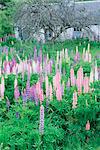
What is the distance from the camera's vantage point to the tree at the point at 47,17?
20719 millimetres

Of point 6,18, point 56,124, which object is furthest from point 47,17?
point 56,124

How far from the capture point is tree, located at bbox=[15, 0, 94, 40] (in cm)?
2072

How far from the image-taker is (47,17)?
20.6 m

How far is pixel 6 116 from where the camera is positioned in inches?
305

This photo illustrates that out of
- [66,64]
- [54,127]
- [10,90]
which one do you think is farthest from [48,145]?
[66,64]

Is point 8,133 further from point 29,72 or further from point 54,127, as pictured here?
point 29,72

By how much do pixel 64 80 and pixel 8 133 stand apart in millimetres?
2457

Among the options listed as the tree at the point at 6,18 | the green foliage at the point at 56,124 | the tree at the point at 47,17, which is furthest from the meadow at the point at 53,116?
the tree at the point at 6,18

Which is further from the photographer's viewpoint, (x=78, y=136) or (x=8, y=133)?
(x=78, y=136)

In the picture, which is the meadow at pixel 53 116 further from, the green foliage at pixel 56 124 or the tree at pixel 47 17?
the tree at pixel 47 17

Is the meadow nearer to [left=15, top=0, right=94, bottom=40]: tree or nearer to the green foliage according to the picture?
the green foliage

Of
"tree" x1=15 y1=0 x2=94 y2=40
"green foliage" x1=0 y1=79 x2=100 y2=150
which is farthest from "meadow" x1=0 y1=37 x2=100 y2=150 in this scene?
"tree" x1=15 y1=0 x2=94 y2=40

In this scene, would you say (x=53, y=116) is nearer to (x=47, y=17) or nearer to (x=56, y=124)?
(x=56, y=124)

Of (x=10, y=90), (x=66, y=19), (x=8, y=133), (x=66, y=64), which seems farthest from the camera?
(x=66, y=19)
